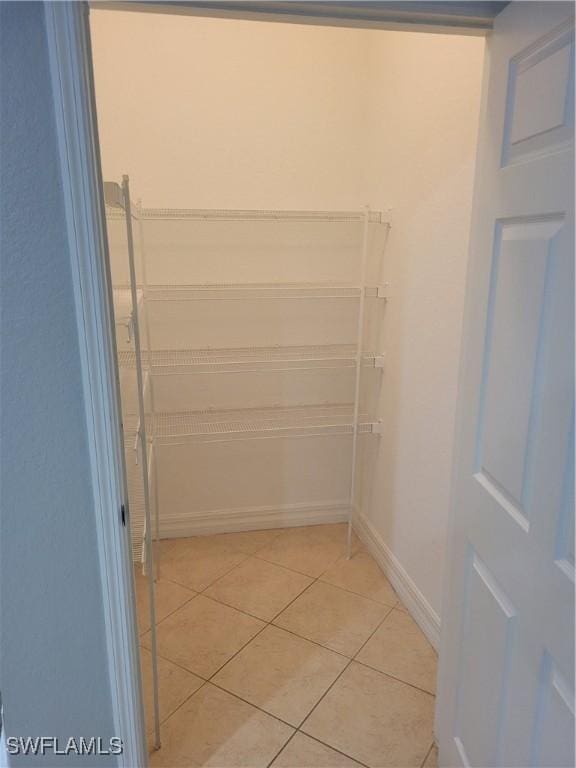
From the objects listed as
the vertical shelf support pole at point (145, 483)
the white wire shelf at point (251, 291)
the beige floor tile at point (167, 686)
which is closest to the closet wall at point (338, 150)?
the white wire shelf at point (251, 291)

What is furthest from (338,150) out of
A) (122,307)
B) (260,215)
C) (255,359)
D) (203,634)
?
(203,634)

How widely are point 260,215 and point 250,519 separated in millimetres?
1587

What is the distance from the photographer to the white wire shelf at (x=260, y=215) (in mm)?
2420

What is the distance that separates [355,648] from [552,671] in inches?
→ 48.1

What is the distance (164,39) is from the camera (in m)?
2.37

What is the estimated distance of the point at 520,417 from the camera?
1127 mm

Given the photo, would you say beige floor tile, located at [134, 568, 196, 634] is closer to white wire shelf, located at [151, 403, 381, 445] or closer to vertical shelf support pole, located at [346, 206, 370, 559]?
white wire shelf, located at [151, 403, 381, 445]

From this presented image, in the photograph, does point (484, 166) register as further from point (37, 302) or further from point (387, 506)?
point (387, 506)

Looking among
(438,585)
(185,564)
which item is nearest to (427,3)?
(438,585)

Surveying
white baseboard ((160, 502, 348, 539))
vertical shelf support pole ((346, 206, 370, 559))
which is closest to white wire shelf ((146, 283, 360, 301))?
vertical shelf support pole ((346, 206, 370, 559))

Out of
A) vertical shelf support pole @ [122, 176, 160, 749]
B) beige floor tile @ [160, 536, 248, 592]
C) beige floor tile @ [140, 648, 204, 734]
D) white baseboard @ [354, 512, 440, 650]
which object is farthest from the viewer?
Result: beige floor tile @ [160, 536, 248, 592]

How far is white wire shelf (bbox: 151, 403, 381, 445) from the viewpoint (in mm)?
2625

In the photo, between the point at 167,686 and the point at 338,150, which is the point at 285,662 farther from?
the point at 338,150

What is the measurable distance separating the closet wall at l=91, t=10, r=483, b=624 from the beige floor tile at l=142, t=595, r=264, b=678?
0.75 m
